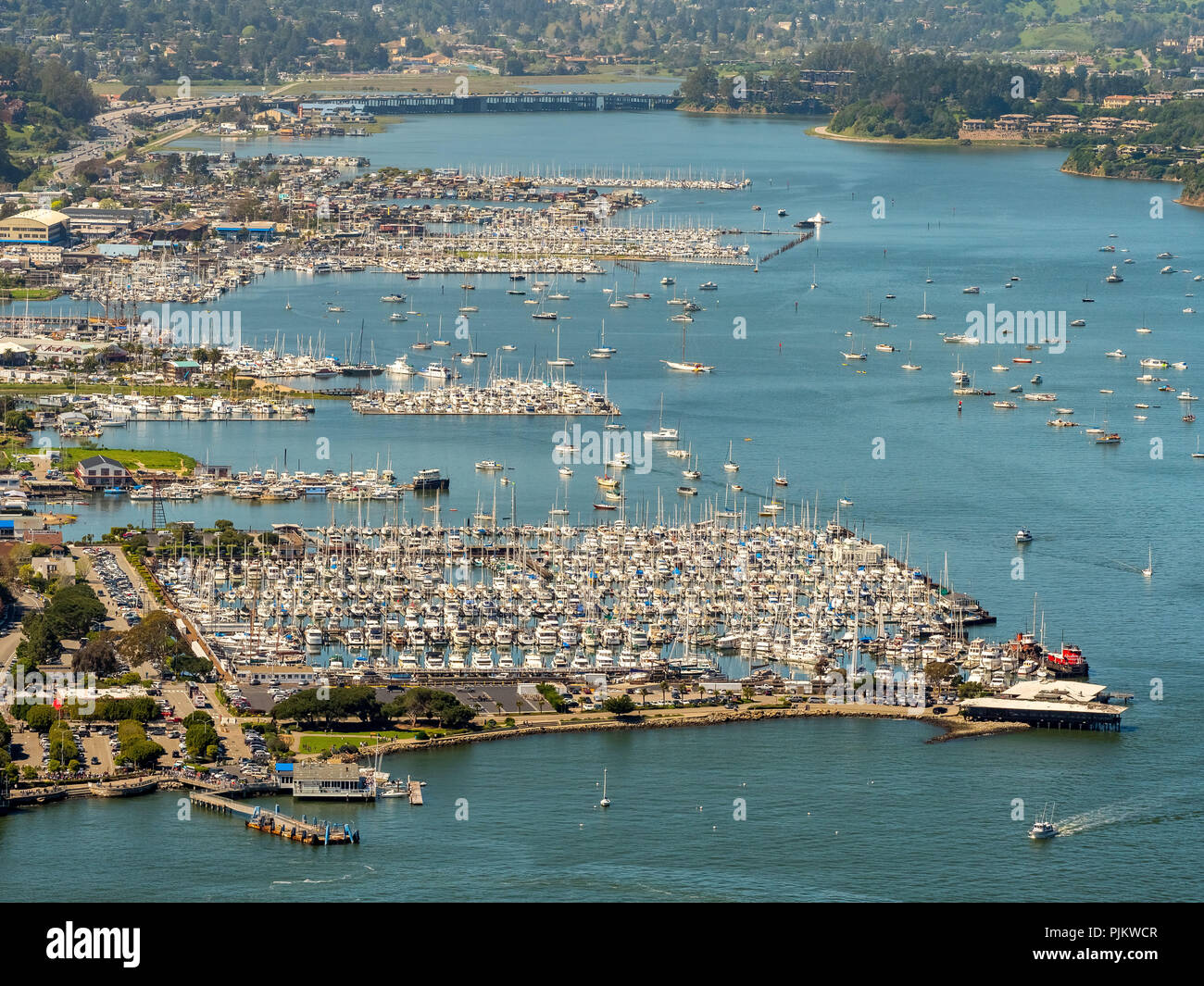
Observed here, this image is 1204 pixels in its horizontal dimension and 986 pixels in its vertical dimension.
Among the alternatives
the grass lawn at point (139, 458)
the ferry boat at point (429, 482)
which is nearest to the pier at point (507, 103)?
the grass lawn at point (139, 458)

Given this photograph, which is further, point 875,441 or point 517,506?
point 875,441

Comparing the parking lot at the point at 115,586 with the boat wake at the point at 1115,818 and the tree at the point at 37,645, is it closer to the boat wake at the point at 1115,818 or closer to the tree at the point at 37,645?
the tree at the point at 37,645

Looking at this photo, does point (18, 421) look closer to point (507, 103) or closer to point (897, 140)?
point (897, 140)

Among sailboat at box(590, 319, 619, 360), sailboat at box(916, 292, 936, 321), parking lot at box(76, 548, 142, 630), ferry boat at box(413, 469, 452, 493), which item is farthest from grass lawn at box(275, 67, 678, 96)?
parking lot at box(76, 548, 142, 630)

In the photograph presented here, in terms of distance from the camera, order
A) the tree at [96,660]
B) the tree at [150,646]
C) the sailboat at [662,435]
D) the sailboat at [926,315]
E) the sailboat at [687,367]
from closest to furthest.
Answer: the tree at [96,660], the tree at [150,646], the sailboat at [662,435], the sailboat at [687,367], the sailboat at [926,315]
